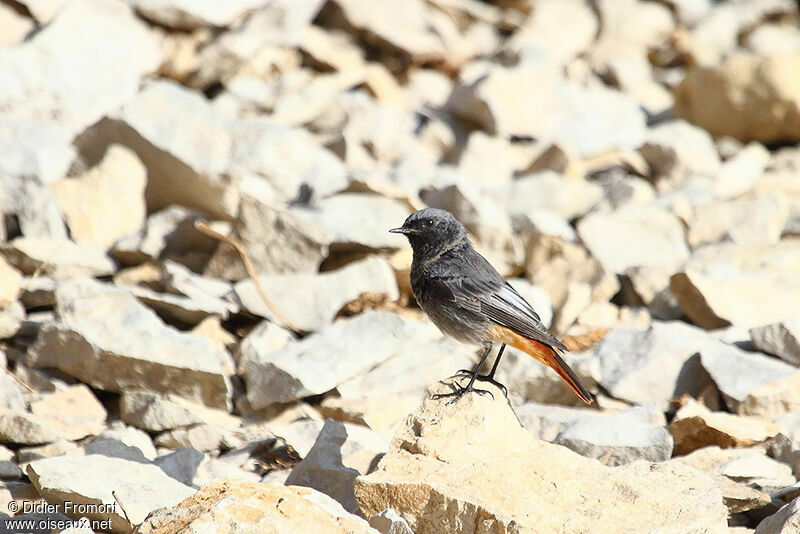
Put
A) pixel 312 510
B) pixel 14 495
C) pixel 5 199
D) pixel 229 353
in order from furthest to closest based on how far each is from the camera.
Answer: pixel 5 199
pixel 229 353
pixel 14 495
pixel 312 510

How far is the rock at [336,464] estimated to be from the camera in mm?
4918

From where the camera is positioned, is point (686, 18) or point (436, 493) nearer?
point (436, 493)

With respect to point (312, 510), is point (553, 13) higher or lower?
higher

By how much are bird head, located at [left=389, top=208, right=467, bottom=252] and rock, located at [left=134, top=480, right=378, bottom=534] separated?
235 cm

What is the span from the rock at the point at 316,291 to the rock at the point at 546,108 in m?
3.50

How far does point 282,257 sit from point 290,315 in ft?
2.01

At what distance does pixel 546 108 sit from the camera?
1103 centimetres

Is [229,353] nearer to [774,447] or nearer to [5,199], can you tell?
[5,199]

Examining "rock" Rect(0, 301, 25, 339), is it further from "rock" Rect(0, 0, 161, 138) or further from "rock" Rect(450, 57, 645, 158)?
"rock" Rect(450, 57, 645, 158)

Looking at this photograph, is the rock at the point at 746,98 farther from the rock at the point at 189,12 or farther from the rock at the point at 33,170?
the rock at the point at 33,170

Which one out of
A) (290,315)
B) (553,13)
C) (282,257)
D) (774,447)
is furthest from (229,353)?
(553,13)

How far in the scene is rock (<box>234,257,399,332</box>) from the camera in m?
7.28

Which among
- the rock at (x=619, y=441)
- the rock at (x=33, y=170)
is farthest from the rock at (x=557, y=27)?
the rock at (x=619, y=441)

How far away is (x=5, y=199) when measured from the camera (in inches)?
300
